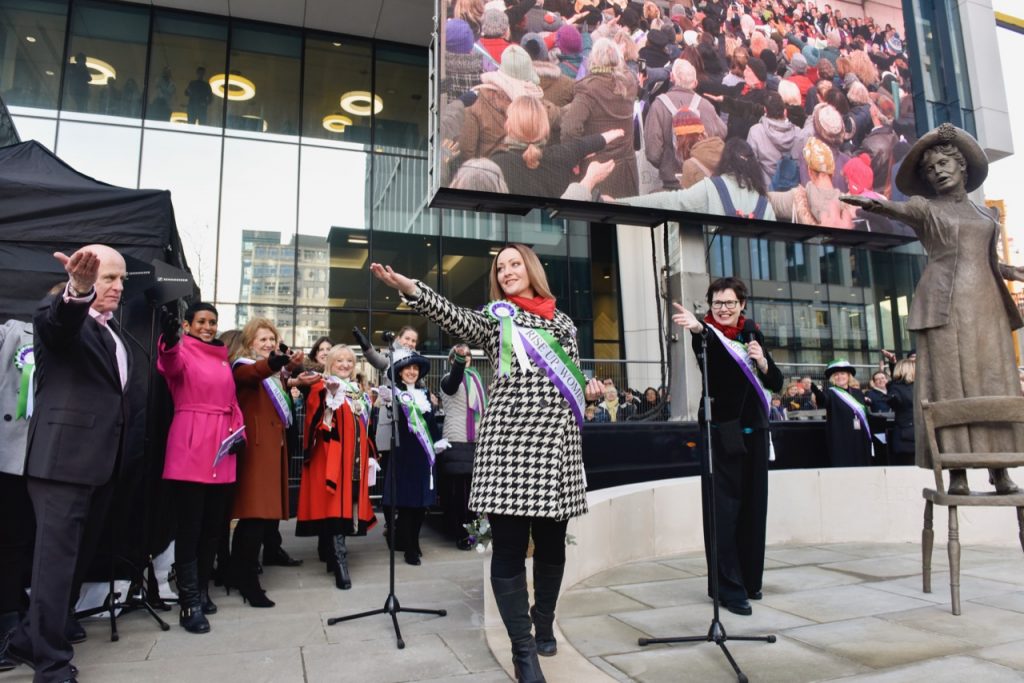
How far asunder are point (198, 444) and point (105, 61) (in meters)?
14.0

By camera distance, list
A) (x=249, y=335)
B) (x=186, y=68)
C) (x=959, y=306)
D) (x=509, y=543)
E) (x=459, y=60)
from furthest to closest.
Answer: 1. (x=186, y=68)
2. (x=459, y=60)
3. (x=249, y=335)
4. (x=959, y=306)
5. (x=509, y=543)

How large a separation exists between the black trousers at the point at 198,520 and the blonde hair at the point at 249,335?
947 millimetres

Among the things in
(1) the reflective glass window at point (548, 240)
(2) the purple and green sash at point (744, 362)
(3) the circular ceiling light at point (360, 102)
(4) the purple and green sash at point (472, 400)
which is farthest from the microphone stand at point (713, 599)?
(3) the circular ceiling light at point (360, 102)

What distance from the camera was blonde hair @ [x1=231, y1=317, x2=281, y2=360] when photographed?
482cm

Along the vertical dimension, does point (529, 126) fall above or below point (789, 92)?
below

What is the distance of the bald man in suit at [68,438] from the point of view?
2.91 meters

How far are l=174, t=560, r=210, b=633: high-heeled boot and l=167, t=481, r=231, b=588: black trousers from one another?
0.19ft

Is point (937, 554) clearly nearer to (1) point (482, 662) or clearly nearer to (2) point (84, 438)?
(1) point (482, 662)

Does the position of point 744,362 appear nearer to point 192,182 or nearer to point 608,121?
point 608,121

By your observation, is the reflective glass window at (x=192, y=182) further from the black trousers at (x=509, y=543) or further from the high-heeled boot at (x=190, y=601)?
the black trousers at (x=509, y=543)

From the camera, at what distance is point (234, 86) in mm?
15156

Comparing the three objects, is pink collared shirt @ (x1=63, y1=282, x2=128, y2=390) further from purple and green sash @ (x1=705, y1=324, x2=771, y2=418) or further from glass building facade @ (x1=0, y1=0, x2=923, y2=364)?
Result: glass building facade @ (x1=0, y1=0, x2=923, y2=364)

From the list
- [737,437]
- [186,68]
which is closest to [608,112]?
[737,437]

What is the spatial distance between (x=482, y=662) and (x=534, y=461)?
1.11 m
